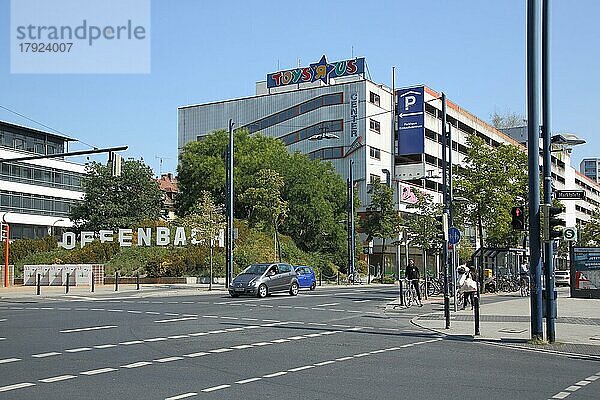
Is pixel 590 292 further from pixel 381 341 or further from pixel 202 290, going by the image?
pixel 381 341

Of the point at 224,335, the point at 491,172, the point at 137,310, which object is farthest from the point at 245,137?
the point at 224,335

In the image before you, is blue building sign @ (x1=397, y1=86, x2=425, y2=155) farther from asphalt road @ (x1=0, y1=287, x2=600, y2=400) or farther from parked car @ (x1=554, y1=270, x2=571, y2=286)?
asphalt road @ (x1=0, y1=287, x2=600, y2=400)

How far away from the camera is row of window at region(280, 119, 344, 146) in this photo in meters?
84.1

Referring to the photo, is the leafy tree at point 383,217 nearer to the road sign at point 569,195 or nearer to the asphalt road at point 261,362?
the asphalt road at point 261,362

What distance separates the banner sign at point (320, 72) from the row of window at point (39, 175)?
26130 mm

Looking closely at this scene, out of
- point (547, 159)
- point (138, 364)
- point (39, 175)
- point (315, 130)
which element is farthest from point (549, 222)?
point (39, 175)

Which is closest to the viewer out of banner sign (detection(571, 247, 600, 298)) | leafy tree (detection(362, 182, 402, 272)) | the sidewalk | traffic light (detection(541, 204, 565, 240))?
traffic light (detection(541, 204, 565, 240))

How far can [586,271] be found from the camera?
128ft

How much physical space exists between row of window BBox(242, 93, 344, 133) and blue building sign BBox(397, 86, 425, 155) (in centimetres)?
718

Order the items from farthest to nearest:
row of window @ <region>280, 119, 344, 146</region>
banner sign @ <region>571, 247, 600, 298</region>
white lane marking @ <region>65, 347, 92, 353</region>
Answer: row of window @ <region>280, 119, 344, 146</region> < banner sign @ <region>571, 247, 600, 298</region> < white lane marking @ <region>65, 347, 92, 353</region>

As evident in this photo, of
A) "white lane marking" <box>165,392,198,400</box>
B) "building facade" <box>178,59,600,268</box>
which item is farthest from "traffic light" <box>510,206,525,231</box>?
"building facade" <box>178,59,600,268</box>

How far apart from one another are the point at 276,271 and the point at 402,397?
1039 inches

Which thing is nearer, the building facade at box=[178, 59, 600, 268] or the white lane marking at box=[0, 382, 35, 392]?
the white lane marking at box=[0, 382, 35, 392]

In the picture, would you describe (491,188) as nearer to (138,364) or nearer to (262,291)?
(262,291)
